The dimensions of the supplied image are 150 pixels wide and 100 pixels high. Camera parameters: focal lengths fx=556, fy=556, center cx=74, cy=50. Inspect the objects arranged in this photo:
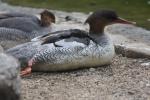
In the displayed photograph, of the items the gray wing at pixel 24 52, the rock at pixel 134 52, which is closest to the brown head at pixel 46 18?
the rock at pixel 134 52

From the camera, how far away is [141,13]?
54.2ft

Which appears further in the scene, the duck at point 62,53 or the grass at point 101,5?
the grass at point 101,5

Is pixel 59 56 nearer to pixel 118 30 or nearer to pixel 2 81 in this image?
pixel 2 81

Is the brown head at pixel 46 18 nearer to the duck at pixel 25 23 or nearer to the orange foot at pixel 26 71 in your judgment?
the duck at pixel 25 23

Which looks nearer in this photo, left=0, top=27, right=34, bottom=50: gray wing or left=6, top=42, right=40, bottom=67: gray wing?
left=6, top=42, right=40, bottom=67: gray wing

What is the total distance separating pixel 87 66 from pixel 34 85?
1.42 metres

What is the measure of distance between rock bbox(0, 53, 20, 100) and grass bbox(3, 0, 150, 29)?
10.4 meters

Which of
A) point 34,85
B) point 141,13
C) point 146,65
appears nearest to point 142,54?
point 146,65

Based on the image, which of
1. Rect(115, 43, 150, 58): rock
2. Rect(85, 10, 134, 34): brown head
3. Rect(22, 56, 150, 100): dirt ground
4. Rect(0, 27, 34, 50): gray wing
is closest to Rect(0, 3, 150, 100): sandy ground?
Rect(22, 56, 150, 100): dirt ground

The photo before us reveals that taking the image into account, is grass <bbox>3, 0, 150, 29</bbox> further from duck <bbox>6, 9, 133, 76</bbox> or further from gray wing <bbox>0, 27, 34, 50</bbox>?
duck <bbox>6, 9, 133, 76</bbox>

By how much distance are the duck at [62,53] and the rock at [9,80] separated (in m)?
2.98

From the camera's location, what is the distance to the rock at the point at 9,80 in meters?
5.14

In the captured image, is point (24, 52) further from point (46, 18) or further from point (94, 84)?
point (46, 18)

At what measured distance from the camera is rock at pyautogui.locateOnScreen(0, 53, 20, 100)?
202 inches
